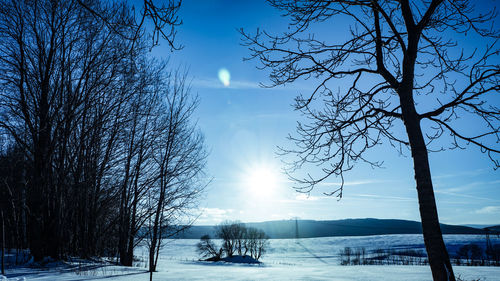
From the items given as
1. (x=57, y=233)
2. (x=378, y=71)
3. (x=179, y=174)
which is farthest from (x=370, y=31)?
(x=57, y=233)

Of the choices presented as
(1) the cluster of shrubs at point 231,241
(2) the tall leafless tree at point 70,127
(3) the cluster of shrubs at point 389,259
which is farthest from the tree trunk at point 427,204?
(3) the cluster of shrubs at point 389,259

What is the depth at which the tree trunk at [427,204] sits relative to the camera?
429 cm

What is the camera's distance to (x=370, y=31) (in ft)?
19.2

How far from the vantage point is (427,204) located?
450 centimetres

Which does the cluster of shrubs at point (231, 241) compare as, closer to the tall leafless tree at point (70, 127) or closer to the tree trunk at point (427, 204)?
the tall leafless tree at point (70, 127)

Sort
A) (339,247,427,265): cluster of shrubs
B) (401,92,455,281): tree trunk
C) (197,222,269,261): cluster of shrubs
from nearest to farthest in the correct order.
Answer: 1. (401,92,455,281): tree trunk
2. (197,222,269,261): cluster of shrubs
3. (339,247,427,265): cluster of shrubs

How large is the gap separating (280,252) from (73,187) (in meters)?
141

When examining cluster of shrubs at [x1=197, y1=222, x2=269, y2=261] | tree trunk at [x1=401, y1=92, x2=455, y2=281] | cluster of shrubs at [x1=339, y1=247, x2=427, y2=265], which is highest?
tree trunk at [x1=401, y1=92, x2=455, y2=281]

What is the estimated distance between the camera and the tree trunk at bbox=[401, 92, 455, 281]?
4.29 m

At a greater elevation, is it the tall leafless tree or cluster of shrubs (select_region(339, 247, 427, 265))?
the tall leafless tree

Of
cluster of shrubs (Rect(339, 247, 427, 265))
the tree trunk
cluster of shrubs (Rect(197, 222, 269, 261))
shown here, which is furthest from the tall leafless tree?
cluster of shrubs (Rect(339, 247, 427, 265))

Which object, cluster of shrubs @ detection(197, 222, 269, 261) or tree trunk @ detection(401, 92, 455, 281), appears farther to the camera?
cluster of shrubs @ detection(197, 222, 269, 261)

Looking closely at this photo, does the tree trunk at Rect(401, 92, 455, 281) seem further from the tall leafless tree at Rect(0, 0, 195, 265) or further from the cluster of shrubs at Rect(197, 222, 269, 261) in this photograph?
the cluster of shrubs at Rect(197, 222, 269, 261)

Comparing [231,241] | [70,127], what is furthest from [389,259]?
[70,127]
